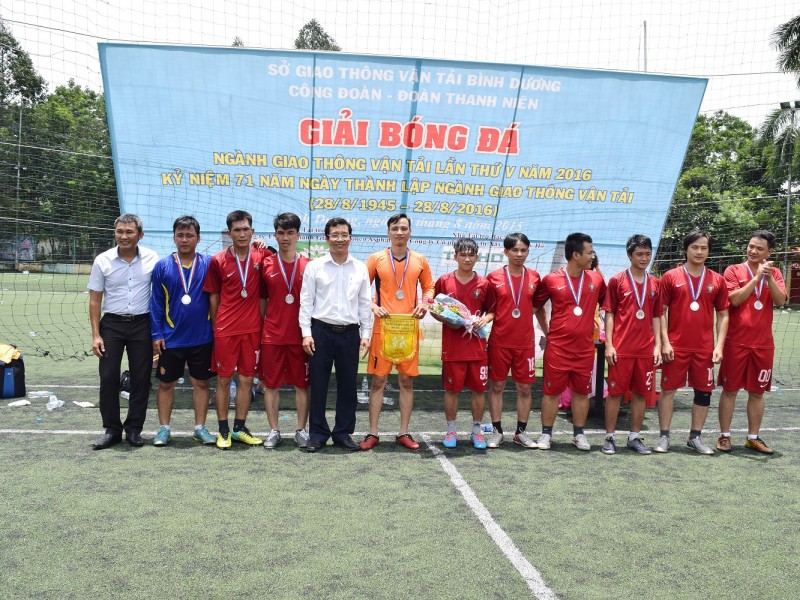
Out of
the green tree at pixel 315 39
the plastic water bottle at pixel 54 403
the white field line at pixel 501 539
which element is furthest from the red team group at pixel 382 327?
the green tree at pixel 315 39

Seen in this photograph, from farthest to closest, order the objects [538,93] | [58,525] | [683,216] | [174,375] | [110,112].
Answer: [683,216] < [538,93] < [110,112] < [174,375] < [58,525]

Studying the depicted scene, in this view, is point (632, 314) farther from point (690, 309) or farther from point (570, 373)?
point (570, 373)

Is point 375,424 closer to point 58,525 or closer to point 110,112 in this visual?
point 58,525

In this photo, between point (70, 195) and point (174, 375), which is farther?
point (70, 195)

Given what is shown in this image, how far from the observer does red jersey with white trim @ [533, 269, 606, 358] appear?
16.9ft

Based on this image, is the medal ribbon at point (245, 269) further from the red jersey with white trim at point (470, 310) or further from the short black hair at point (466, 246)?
the short black hair at point (466, 246)

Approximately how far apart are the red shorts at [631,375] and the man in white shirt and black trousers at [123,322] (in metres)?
3.71

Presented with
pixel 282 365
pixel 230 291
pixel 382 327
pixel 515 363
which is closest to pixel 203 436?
pixel 282 365

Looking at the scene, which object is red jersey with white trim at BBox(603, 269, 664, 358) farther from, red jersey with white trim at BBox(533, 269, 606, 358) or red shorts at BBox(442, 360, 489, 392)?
red shorts at BBox(442, 360, 489, 392)

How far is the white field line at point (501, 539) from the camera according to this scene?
2.90 meters

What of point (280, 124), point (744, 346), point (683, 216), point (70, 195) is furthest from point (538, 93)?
point (683, 216)

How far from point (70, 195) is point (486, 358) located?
9.60 meters

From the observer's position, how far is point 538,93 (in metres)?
7.67

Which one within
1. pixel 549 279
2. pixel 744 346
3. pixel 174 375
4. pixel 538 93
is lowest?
pixel 174 375
